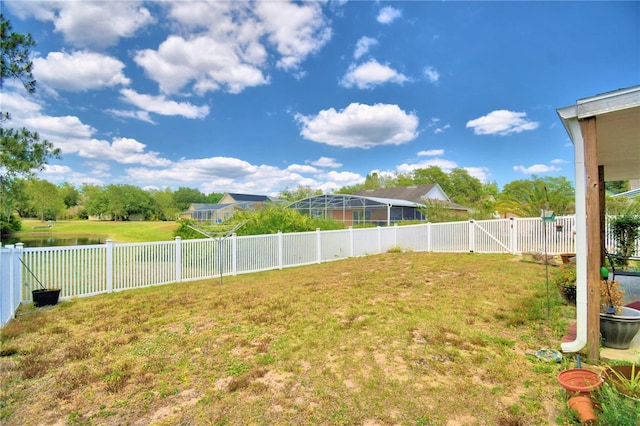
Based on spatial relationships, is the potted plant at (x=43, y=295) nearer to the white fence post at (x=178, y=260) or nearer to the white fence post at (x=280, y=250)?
the white fence post at (x=178, y=260)

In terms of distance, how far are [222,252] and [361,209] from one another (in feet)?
41.4

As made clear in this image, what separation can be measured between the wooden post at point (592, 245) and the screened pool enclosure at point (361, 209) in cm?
1541

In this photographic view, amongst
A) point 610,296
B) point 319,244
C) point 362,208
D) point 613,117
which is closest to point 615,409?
point 610,296

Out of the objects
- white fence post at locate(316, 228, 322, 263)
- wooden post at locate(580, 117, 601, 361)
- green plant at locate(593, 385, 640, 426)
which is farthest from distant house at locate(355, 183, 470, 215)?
green plant at locate(593, 385, 640, 426)

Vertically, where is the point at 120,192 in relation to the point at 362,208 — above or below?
above

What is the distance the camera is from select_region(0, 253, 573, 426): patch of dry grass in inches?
89.4

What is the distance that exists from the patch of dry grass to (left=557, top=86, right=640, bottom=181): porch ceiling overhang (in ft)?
8.07

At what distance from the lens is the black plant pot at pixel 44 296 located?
548 centimetres

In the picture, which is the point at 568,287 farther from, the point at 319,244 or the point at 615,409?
the point at 319,244

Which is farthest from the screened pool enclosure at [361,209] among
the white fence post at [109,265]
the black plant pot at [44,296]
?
the black plant pot at [44,296]

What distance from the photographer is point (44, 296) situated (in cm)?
551

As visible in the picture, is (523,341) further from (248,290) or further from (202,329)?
(248,290)

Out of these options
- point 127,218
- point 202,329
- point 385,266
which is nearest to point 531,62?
point 385,266

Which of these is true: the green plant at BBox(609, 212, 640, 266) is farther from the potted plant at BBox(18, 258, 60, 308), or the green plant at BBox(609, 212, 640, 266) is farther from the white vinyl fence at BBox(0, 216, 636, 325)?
the potted plant at BBox(18, 258, 60, 308)
